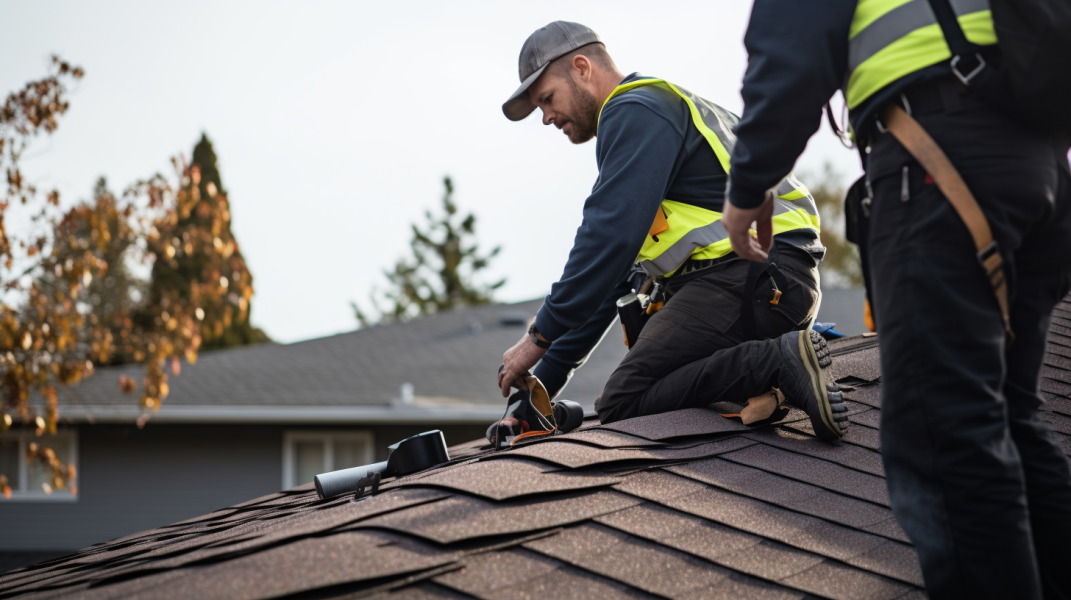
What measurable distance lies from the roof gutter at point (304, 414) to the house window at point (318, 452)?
529 millimetres

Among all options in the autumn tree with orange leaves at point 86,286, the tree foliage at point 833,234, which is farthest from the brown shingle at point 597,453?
the tree foliage at point 833,234

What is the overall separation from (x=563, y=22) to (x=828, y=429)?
169 cm

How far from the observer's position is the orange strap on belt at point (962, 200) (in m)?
1.43

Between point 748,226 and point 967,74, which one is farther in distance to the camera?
point 748,226

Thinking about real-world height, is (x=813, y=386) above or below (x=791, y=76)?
below

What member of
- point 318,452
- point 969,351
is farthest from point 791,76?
point 318,452

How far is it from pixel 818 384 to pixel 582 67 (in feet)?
4.65

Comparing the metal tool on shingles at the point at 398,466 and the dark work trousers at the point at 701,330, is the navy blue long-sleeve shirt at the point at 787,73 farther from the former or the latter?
the metal tool on shingles at the point at 398,466

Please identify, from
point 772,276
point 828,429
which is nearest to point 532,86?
point 772,276

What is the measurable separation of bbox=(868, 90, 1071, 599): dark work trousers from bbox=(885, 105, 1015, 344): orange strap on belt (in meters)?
0.02

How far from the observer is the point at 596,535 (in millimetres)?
1766

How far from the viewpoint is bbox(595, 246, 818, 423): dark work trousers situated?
2756mm

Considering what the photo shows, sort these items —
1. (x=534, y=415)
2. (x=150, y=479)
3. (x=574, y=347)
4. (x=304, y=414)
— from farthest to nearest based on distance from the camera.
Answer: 1. (x=150, y=479)
2. (x=304, y=414)
3. (x=574, y=347)
4. (x=534, y=415)

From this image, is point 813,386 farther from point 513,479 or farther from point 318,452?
point 318,452
